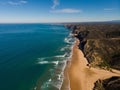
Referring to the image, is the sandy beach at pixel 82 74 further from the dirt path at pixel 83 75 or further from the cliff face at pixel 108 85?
the cliff face at pixel 108 85

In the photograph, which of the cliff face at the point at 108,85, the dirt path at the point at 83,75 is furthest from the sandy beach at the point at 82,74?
the cliff face at the point at 108,85

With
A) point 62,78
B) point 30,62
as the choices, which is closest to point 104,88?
point 62,78

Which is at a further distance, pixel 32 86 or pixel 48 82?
pixel 48 82

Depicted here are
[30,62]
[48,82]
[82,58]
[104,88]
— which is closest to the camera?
[104,88]

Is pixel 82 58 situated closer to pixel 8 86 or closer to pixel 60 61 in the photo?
pixel 60 61

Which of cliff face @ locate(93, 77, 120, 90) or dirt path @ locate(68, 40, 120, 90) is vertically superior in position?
cliff face @ locate(93, 77, 120, 90)

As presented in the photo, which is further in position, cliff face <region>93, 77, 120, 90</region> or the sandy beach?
the sandy beach


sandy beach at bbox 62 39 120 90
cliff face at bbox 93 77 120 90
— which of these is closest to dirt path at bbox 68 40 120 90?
sandy beach at bbox 62 39 120 90

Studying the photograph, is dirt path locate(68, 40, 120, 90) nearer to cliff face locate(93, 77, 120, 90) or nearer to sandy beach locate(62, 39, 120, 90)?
sandy beach locate(62, 39, 120, 90)
